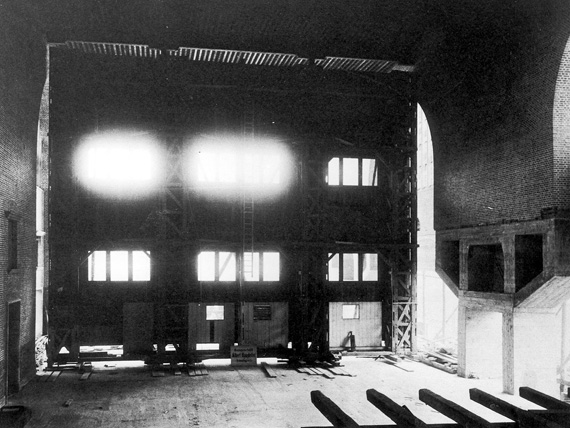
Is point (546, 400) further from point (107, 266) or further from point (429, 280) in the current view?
point (429, 280)

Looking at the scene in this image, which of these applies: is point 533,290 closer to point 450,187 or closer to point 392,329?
point 450,187

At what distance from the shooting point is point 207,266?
2380cm

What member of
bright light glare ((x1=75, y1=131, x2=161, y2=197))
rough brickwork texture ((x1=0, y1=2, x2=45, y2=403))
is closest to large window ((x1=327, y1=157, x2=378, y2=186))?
bright light glare ((x1=75, y1=131, x2=161, y2=197))

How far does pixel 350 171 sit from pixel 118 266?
10145mm

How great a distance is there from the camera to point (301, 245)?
23875mm

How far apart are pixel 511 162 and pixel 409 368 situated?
8582 mm

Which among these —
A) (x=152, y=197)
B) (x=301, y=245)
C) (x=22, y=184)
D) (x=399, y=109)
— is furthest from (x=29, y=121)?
(x=399, y=109)

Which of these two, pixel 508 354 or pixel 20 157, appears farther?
pixel 508 354

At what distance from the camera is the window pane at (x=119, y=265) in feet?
75.8

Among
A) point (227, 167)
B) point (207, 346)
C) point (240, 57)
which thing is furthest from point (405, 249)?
point (240, 57)

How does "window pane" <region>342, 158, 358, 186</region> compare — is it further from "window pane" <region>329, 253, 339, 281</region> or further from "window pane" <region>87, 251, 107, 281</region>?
"window pane" <region>87, 251, 107, 281</region>

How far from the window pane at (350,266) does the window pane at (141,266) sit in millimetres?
7968

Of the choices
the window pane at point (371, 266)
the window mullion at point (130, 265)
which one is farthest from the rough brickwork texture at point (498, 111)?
the window mullion at point (130, 265)

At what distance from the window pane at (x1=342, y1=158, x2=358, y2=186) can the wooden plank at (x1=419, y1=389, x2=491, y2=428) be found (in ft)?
68.4
